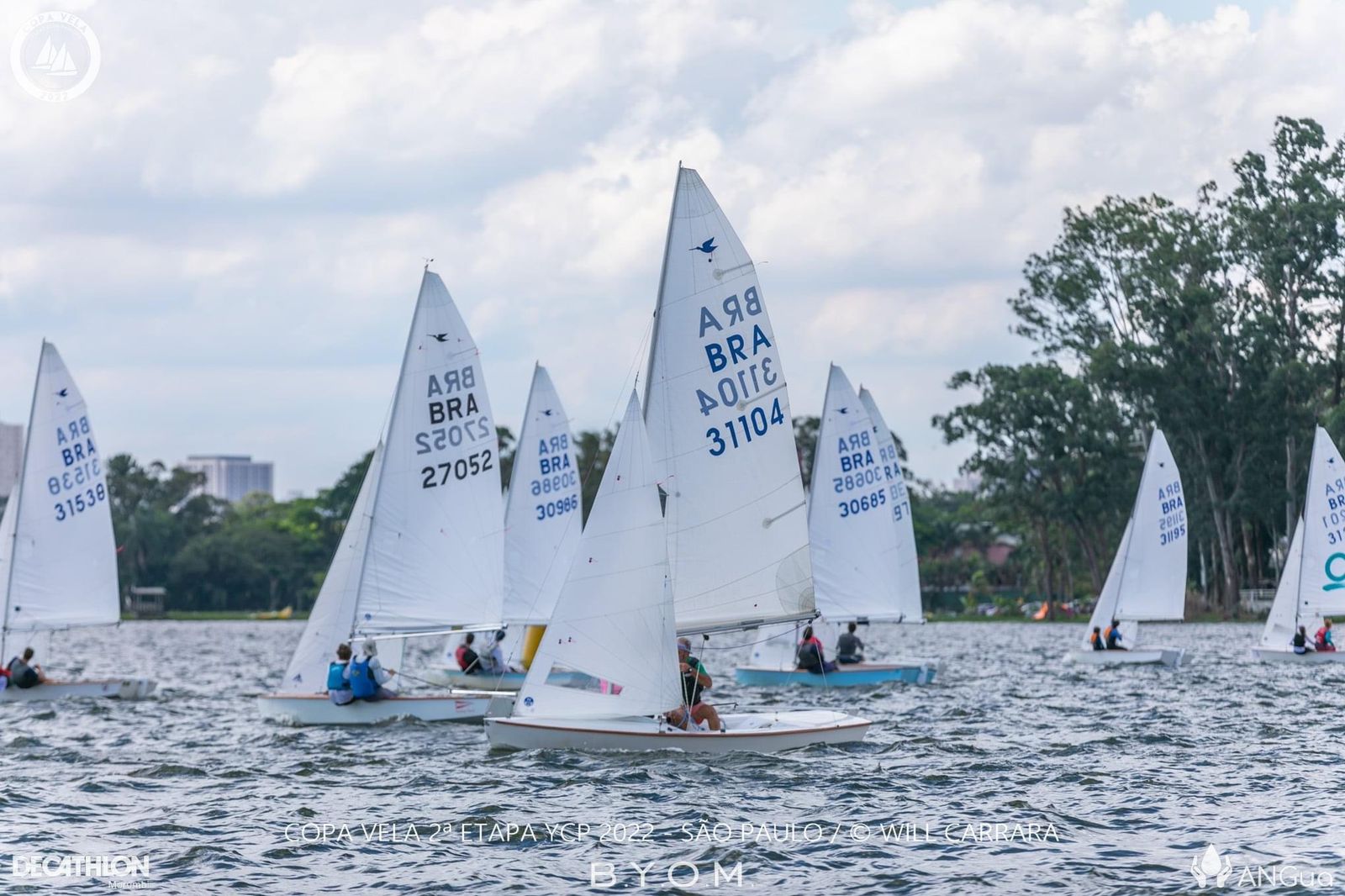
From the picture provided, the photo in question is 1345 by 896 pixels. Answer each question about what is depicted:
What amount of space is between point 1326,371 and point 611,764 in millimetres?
49783

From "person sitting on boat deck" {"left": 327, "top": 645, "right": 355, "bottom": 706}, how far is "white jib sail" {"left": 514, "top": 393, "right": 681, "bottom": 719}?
5889 mm

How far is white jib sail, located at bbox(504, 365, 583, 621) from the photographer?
→ 101 feet

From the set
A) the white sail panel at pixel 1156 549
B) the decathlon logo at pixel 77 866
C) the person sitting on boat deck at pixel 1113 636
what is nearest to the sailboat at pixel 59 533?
the decathlon logo at pixel 77 866

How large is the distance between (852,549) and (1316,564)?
11.6m

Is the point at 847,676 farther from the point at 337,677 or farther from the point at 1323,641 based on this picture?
the point at 1323,641

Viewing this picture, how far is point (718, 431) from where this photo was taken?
19.2 m

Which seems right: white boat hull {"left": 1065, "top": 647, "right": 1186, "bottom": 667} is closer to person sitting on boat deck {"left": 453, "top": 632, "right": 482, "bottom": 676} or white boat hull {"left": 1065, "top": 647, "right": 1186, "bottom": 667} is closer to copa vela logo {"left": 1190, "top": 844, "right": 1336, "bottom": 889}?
person sitting on boat deck {"left": 453, "top": 632, "right": 482, "bottom": 676}

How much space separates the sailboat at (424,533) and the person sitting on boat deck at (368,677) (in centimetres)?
42

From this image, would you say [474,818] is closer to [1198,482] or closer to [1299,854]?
[1299,854]

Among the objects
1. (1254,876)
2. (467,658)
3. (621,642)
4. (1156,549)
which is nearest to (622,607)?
(621,642)

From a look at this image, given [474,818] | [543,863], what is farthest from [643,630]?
[543,863]

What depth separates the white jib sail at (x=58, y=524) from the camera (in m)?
29.6

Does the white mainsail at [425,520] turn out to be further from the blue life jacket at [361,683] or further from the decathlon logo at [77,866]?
the decathlon logo at [77,866]

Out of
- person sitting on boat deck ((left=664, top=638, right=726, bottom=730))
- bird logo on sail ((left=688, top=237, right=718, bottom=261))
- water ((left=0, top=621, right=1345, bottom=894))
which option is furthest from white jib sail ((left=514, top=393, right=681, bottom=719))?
bird logo on sail ((left=688, top=237, right=718, bottom=261))
